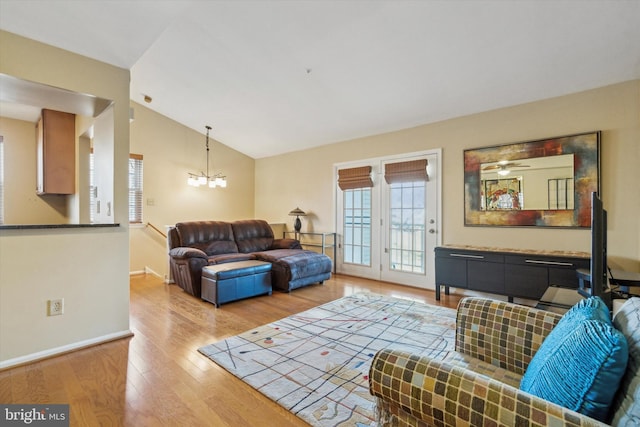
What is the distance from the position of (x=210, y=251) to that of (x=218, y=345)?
2.33m

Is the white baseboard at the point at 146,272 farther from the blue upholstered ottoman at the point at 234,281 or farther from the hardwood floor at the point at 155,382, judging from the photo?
the hardwood floor at the point at 155,382

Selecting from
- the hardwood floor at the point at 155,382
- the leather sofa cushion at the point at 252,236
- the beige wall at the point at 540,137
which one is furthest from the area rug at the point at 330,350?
the leather sofa cushion at the point at 252,236

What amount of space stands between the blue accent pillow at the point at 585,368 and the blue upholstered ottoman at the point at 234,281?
325 centimetres

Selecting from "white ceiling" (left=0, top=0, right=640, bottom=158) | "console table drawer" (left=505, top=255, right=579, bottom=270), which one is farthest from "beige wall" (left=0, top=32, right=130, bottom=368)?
"console table drawer" (left=505, top=255, right=579, bottom=270)

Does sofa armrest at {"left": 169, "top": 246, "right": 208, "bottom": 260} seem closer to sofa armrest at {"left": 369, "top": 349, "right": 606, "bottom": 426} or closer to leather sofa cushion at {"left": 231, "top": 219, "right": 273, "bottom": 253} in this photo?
leather sofa cushion at {"left": 231, "top": 219, "right": 273, "bottom": 253}

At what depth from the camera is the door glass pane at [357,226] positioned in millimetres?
5188

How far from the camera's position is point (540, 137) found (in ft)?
11.5

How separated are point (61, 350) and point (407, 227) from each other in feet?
14.1

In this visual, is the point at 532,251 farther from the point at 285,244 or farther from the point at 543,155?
the point at 285,244

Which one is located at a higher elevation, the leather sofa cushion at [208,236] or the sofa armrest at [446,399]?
the leather sofa cushion at [208,236]

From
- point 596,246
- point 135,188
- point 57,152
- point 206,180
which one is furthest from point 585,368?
point 135,188

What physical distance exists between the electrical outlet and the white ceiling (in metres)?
2.09

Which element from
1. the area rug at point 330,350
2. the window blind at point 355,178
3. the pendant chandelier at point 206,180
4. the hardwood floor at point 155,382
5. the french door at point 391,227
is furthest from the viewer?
the pendant chandelier at point 206,180

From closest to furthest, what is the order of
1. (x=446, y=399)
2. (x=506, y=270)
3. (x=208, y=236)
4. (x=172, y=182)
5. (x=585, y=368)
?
(x=585, y=368)
(x=446, y=399)
(x=506, y=270)
(x=208, y=236)
(x=172, y=182)
